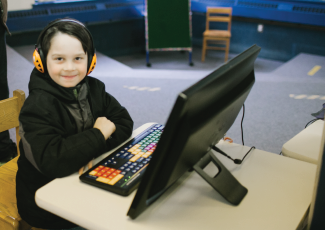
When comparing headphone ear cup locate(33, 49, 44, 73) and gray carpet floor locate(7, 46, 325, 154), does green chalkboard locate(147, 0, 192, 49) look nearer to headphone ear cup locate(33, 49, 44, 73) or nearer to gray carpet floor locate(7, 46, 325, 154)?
gray carpet floor locate(7, 46, 325, 154)

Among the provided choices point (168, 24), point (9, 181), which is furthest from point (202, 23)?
point (9, 181)

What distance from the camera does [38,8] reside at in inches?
177

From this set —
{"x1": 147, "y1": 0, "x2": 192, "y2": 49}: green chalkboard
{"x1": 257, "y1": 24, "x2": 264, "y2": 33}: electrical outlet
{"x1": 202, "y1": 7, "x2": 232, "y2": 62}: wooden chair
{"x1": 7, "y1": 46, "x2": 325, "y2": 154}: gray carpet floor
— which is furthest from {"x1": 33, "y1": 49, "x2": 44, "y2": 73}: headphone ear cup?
{"x1": 257, "y1": 24, "x2": 264, "y2": 33}: electrical outlet

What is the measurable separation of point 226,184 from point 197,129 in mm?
260

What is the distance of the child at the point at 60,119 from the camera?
34.2 inches

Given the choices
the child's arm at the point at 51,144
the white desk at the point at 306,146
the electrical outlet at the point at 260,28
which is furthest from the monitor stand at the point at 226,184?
the electrical outlet at the point at 260,28

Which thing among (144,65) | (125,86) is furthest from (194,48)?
(125,86)

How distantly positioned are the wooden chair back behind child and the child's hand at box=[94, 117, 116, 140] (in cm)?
42

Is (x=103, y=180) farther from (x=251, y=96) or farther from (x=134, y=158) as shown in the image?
(x=251, y=96)

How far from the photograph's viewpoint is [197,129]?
62cm

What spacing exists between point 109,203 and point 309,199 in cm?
50

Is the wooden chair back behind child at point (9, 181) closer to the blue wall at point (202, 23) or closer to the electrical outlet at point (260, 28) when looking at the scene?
the blue wall at point (202, 23)

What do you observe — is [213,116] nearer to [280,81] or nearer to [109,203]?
[109,203]

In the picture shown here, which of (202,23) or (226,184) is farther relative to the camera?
(202,23)
